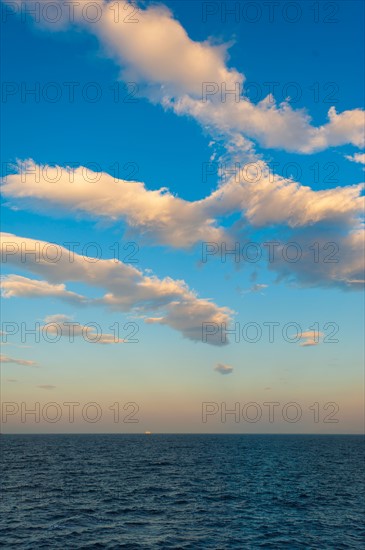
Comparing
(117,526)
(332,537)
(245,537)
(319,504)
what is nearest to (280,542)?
(245,537)

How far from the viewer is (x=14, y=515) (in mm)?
40938

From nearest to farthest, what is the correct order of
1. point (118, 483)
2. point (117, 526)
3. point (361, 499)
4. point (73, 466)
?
point (117, 526)
point (361, 499)
point (118, 483)
point (73, 466)

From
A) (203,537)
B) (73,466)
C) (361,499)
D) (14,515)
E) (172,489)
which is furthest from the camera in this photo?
(73,466)

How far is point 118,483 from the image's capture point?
201ft

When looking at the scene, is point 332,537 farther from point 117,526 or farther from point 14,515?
point 14,515

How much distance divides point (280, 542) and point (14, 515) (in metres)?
24.9

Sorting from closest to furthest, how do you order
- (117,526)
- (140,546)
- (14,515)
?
(140,546) < (117,526) < (14,515)

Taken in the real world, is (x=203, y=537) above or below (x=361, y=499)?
above

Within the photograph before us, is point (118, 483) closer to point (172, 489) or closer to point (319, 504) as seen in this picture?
point (172, 489)

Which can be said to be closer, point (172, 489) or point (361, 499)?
point (361, 499)

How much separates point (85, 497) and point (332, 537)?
28.0 m

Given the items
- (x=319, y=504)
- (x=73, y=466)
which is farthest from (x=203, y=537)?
(x=73, y=466)

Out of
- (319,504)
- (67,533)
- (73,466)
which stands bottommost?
(73,466)

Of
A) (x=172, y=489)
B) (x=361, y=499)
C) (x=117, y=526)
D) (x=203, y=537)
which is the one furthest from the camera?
(x=172, y=489)
